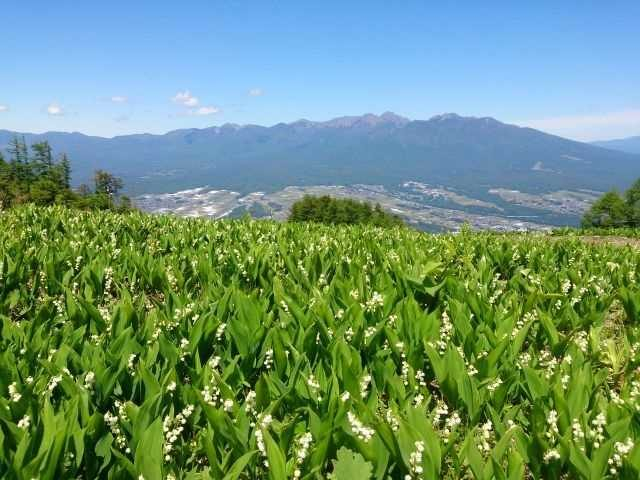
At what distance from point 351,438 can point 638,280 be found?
567 centimetres

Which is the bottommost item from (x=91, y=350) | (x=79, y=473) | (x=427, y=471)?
(x=79, y=473)

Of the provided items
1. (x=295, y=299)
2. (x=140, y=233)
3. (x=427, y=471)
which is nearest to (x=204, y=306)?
(x=295, y=299)

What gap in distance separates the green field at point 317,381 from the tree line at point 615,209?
123465 mm

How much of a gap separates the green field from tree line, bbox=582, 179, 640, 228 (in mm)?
123465

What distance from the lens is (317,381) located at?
3035 millimetres

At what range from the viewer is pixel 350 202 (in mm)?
135750

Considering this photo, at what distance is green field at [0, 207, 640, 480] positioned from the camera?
2312 mm

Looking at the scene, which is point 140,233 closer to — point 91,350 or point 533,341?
point 91,350

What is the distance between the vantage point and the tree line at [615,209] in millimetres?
111125

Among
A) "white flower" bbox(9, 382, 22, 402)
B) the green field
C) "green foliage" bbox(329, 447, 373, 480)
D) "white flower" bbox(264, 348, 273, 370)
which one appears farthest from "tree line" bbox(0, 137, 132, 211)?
"green foliage" bbox(329, 447, 373, 480)

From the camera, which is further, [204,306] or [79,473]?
[204,306]

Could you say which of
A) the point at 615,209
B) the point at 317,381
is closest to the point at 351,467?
the point at 317,381

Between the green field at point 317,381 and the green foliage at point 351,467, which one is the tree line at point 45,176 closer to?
the green field at point 317,381

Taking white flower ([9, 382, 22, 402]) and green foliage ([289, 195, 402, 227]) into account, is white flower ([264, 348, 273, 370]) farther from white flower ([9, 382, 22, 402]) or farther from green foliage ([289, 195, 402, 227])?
green foliage ([289, 195, 402, 227])
